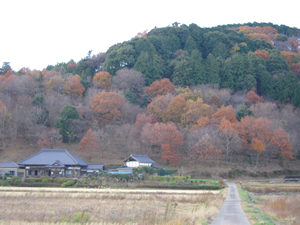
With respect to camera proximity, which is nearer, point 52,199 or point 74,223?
point 74,223

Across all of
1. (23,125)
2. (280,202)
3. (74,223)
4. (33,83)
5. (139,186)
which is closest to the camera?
(74,223)

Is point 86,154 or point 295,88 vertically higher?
point 295,88

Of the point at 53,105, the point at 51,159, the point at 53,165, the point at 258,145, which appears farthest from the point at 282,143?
the point at 53,105

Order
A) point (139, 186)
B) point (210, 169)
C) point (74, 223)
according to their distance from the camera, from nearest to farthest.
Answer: point (74, 223)
point (139, 186)
point (210, 169)

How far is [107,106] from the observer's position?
48000 mm

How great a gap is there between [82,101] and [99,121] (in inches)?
243

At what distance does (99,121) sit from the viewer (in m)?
48.8

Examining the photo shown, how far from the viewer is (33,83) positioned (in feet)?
171

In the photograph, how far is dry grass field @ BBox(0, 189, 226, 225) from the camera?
12133 mm

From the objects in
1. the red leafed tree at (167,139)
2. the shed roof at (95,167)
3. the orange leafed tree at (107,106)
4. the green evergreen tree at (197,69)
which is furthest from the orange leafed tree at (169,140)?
the green evergreen tree at (197,69)

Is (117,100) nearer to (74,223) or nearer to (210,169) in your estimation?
(210,169)

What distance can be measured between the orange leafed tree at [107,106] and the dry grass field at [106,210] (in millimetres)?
27396

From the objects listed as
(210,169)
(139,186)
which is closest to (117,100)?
(210,169)

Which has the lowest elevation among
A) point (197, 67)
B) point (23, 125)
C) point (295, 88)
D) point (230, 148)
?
point (230, 148)
